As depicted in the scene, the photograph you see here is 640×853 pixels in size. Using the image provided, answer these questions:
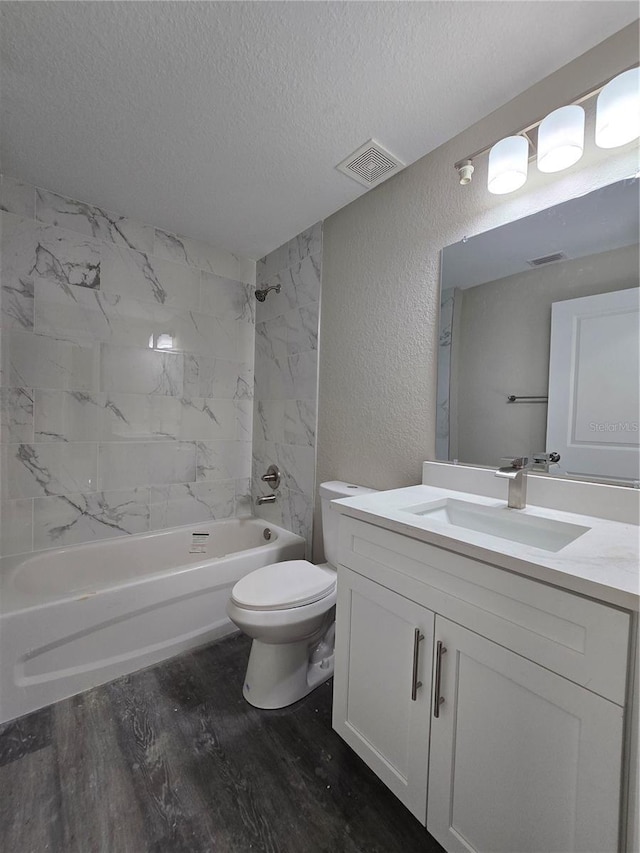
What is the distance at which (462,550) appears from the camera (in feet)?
2.73

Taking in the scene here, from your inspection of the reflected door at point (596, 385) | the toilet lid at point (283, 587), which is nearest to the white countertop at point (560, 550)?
the reflected door at point (596, 385)

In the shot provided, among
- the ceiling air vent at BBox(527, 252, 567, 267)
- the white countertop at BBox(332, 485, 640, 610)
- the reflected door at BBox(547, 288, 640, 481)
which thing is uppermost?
the ceiling air vent at BBox(527, 252, 567, 267)

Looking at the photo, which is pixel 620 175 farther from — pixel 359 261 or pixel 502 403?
pixel 359 261

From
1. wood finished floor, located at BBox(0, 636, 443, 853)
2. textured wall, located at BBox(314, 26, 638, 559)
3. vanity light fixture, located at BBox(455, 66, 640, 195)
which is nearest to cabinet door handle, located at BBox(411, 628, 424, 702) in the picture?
wood finished floor, located at BBox(0, 636, 443, 853)

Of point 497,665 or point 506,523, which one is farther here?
point 506,523

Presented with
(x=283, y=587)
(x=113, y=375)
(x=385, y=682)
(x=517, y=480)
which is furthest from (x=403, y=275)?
(x=113, y=375)

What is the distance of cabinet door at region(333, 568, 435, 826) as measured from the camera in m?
0.94

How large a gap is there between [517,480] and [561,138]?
3.46ft

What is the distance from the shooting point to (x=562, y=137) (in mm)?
1096

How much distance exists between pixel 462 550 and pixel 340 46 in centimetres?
151

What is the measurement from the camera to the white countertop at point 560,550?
64cm

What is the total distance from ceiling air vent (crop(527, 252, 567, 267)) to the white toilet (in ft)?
4.67

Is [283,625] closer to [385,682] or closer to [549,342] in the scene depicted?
[385,682]

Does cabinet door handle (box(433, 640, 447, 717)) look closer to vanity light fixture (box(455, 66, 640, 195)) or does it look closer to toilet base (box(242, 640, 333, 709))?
toilet base (box(242, 640, 333, 709))
